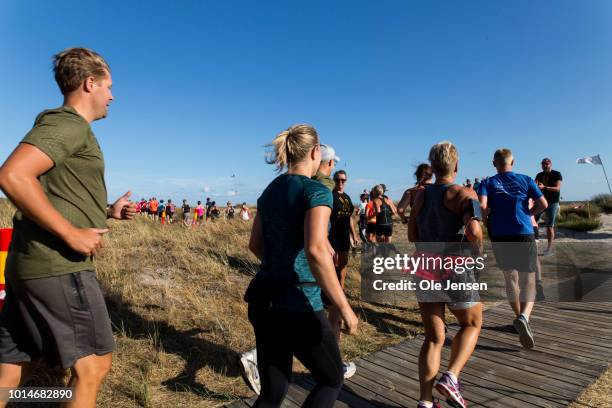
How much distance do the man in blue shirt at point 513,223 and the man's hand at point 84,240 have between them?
11.9ft

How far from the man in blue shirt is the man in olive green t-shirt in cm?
365

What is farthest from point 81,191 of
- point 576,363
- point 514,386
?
point 576,363

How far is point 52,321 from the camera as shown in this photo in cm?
164

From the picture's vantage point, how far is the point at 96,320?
1.75 meters

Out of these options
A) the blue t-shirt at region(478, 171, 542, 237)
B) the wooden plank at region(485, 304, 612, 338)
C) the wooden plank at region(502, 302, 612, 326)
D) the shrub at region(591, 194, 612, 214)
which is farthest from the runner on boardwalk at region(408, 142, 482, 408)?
the shrub at region(591, 194, 612, 214)

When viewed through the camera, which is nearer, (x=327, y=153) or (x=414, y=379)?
(x=414, y=379)

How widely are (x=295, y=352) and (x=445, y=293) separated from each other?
120 centimetres

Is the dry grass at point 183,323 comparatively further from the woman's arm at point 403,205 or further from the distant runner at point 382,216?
the distant runner at point 382,216

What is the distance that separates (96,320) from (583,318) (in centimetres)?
547

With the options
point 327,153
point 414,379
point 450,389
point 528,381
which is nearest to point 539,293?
point 528,381

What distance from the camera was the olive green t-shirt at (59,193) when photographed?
1620mm

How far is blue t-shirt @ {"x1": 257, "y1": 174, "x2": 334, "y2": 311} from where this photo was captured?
1.79 meters

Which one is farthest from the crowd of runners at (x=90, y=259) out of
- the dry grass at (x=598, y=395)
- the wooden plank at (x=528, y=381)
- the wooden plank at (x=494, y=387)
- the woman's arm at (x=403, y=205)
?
the woman's arm at (x=403, y=205)

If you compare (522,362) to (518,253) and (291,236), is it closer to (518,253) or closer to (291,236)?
(518,253)
